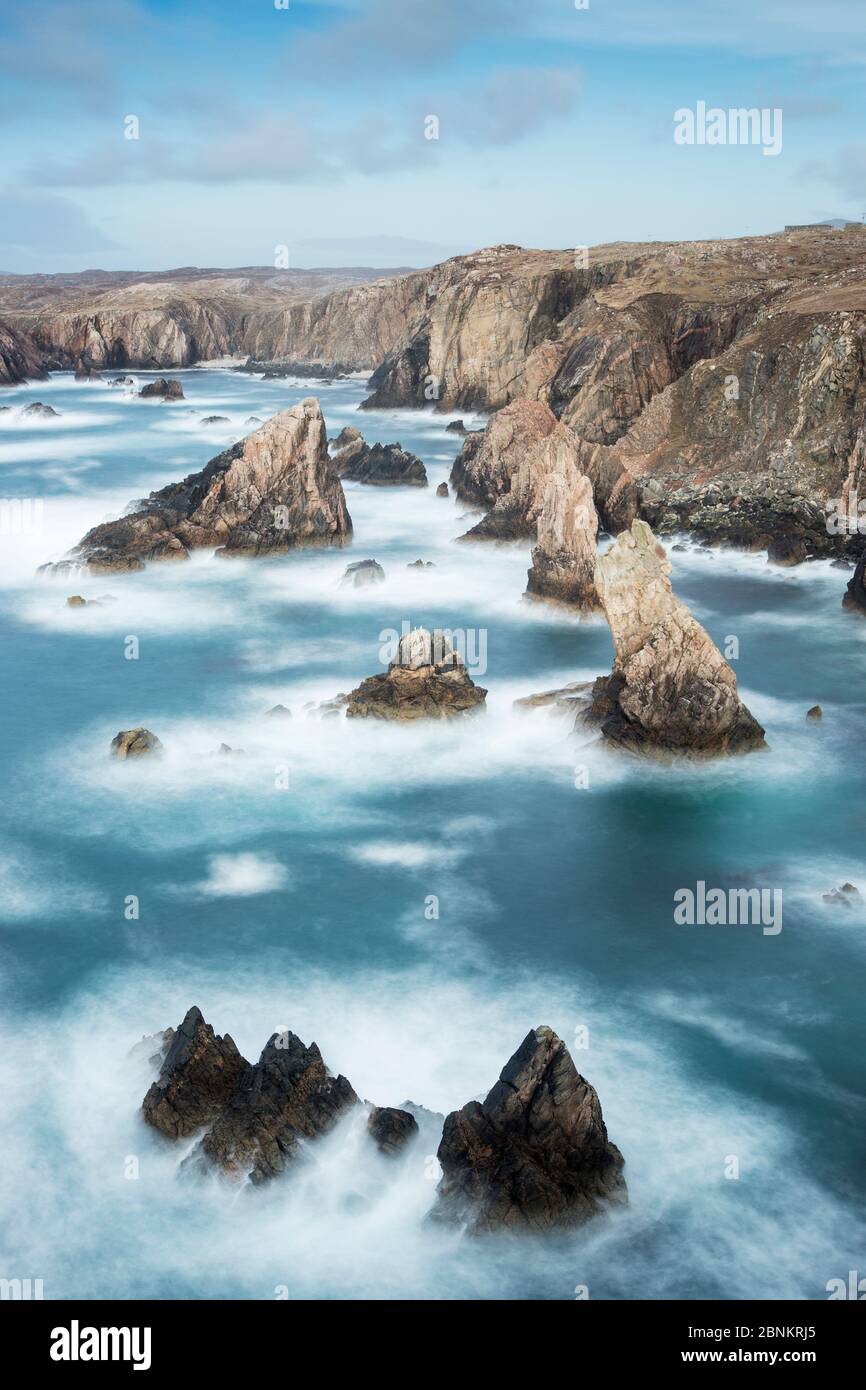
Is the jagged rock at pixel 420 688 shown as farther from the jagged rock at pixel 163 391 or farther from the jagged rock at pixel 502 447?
the jagged rock at pixel 163 391

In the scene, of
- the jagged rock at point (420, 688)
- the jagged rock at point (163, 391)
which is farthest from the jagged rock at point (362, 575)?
the jagged rock at point (163, 391)

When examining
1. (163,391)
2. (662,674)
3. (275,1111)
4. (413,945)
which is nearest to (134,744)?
(413,945)

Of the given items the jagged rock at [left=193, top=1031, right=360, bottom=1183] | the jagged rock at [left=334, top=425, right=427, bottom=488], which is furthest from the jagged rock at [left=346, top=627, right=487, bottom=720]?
the jagged rock at [left=334, top=425, right=427, bottom=488]

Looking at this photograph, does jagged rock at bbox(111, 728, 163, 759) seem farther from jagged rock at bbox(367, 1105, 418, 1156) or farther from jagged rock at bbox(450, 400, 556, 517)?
jagged rock at bbox(450, 400, 556, 517)

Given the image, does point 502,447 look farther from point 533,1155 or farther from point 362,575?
point 533,1155
